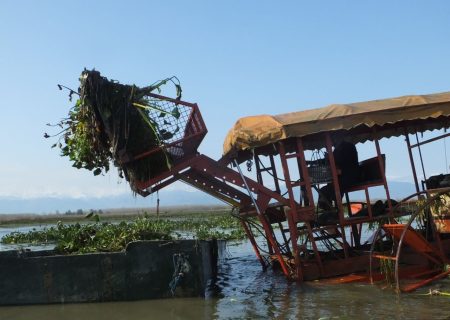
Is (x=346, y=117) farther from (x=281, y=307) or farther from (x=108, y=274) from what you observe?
(x=108, y=274)

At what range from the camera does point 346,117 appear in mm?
7641

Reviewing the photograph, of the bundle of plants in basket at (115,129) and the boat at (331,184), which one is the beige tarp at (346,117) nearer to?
the boat at (331,184)

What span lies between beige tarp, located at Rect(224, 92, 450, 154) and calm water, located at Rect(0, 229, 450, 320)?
8.08ft

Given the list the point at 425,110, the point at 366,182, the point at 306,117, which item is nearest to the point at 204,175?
the point at 306,117

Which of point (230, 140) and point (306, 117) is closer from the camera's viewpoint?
point (306, 117)

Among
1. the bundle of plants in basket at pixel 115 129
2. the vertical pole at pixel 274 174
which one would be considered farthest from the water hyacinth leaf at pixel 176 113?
A: the vertical pole at pixel 274 174

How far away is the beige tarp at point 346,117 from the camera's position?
300 inches

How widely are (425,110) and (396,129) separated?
1.79 metres

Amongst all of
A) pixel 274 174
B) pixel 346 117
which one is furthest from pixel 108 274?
pixel 346 117

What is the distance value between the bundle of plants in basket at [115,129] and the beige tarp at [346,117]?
1489 mm

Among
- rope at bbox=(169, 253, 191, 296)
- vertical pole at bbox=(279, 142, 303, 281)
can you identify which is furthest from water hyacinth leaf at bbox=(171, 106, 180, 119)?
rope at bbox=(169, 253, 191, 296)

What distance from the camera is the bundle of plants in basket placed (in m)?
7.29

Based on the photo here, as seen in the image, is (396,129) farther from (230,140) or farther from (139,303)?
(139,303)

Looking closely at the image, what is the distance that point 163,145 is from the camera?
7.47 meters
